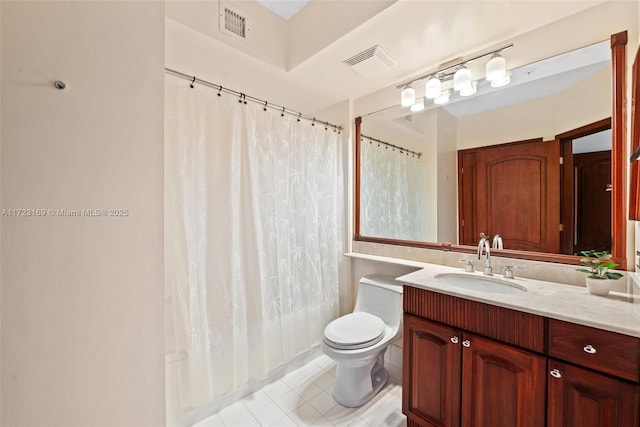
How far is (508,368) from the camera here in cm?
109

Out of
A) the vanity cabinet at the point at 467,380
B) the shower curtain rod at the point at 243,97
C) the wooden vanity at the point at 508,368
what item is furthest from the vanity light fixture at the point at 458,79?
the vanity cabinet at the point at 467,380

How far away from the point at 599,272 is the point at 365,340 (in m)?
1.21

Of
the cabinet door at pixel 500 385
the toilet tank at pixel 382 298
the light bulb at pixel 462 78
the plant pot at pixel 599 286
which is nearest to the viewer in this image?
the cabinet door at pixel 500 385

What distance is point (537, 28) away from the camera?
145 centimetres

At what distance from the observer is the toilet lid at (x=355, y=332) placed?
5.16 feet

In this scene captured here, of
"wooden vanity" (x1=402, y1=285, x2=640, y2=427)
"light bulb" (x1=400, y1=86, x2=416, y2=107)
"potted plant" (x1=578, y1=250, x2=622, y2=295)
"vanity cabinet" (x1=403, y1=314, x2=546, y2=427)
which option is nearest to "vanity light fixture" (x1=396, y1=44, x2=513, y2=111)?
"light bulb" (x1=400, y1=86, x2=416, y2=107)

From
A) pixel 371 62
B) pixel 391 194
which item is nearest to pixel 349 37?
Result: pixel 371 62

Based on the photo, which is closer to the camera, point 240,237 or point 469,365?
point 469,365

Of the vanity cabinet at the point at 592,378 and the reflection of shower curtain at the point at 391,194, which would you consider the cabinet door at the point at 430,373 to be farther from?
the reflection of shower curtain at the point at 391,194

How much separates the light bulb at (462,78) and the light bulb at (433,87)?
0.11m

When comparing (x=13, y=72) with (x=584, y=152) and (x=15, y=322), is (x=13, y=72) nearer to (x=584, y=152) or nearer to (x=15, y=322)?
(x=15, y=322)

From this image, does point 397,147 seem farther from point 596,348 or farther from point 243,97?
point 596,348

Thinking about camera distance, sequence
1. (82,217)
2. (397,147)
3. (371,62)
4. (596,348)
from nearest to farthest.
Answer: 1. (82,217)
2. (596,348)
3. (371,62)
4. (397,147)

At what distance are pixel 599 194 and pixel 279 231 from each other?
1.83 m
